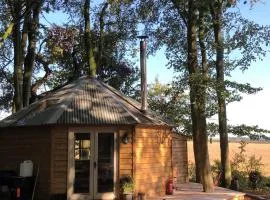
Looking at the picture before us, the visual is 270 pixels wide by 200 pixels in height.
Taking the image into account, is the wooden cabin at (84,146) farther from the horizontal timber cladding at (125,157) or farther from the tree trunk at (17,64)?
the tree trunk at (17,64)

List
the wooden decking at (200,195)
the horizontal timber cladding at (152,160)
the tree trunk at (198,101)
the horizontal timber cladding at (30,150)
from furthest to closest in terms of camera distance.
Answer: the tree trunk at (198,101) → the horizontal timber cladding at (152,160) → the wooden decking at (200,195) → the horizontal timber cladding at (30,150)

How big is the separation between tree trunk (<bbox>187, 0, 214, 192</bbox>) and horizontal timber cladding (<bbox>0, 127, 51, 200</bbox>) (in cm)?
528

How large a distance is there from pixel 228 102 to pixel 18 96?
31.7ft

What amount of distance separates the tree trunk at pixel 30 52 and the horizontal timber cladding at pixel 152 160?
9.28 metres

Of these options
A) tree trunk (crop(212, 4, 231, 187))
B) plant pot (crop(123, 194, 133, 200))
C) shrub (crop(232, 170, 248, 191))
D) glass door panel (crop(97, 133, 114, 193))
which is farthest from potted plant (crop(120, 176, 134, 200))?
tree trunk (crop(212, 4, 231, 187))

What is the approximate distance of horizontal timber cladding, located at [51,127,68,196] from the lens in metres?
14.3

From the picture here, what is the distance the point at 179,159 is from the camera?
65.5ft

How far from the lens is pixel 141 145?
50.6 feet

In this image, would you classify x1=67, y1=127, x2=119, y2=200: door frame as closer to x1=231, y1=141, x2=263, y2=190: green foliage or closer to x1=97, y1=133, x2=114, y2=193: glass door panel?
x1=97, y1=133, x2=114, y2=193: glass door panel

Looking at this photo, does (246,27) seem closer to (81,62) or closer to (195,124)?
(195,124)

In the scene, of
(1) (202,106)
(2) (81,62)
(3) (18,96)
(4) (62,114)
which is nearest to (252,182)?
(1) (202,106)

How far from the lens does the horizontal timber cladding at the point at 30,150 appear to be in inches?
574

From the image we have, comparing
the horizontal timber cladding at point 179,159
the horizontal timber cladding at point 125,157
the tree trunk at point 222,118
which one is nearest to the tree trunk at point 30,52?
the horizontal timber cladding at point 179,159

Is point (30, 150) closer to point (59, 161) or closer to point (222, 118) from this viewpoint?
point (59, 161)
